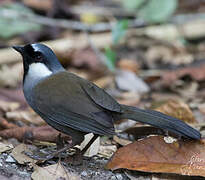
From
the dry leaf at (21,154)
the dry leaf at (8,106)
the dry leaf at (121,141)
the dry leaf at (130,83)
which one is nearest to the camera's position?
the dry leaf at (21,154)

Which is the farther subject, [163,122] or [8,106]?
[8,106]

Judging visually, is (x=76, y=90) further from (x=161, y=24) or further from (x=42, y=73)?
(x=161, y=24)

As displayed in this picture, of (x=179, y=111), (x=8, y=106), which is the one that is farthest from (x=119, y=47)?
(x=179, y=111)

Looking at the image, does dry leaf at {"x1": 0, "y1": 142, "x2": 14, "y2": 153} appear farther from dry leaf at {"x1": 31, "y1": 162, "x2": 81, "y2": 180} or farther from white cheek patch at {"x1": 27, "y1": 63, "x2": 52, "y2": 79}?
white cheek patch at {"x1": 27, "y1": 63, "x2": 52, "y2": 79}

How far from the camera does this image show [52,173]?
2.97 m

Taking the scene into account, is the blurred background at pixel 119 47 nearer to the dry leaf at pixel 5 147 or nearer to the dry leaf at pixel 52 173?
the dry leaf at pixel 5 147

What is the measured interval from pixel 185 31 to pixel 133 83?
1977 millimetres

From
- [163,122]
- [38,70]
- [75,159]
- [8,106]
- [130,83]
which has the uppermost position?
[38,70]

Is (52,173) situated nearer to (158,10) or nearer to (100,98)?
(100,98)

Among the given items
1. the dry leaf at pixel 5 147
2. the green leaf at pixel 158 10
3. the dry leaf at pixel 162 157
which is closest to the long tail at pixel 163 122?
the dry leaf at pixel 162 157

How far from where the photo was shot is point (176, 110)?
4.16 meters

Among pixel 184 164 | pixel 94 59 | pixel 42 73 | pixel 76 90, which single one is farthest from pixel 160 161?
pixel 94 59

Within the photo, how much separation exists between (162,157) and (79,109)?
25.4 inches

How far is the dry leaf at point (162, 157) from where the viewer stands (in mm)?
3025
